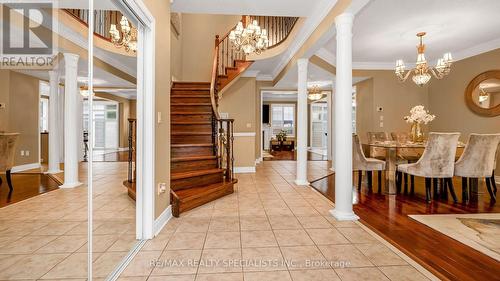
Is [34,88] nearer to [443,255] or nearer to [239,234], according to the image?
[239,234]

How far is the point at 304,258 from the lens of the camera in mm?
2156

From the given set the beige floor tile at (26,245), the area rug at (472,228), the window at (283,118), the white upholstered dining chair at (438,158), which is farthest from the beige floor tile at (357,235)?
the window at (283,118)

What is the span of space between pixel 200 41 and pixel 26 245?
6.88 meters

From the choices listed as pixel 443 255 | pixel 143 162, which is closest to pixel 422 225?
pixel 443 255

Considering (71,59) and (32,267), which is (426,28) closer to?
(71,59)

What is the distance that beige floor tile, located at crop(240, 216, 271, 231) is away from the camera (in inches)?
111

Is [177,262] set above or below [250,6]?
below

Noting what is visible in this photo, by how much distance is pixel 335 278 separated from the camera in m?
1.87

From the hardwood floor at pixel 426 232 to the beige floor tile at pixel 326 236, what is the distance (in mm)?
426

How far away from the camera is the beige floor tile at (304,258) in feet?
6.68

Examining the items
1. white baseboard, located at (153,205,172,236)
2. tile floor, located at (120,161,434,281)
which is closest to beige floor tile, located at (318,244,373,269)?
tile floor, located at (120,161,434,281)

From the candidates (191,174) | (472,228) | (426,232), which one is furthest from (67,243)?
(472,228)

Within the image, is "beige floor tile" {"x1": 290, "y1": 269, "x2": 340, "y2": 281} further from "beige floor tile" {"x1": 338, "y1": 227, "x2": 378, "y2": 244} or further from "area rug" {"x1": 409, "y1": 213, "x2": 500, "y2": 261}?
"area rug" {"x1": 409, "y1": 213, "x2": 500, "y2": 261}

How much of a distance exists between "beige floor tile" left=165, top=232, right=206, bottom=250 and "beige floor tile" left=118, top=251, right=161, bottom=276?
6.6 inches
